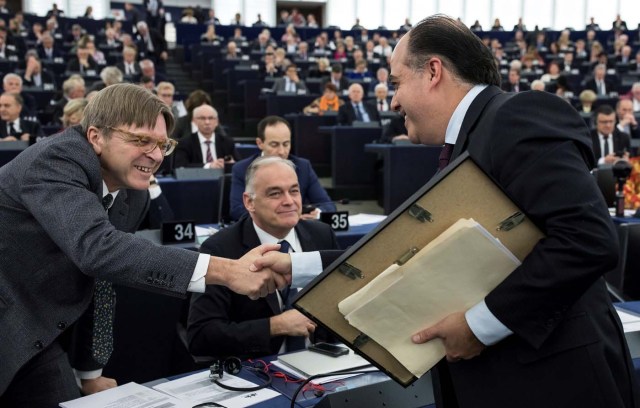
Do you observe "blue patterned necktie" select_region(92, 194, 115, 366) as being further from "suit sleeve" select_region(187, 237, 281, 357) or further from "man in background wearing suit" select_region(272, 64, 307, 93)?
"man in background wearing suit" select_region(272, 64, 307, 93)

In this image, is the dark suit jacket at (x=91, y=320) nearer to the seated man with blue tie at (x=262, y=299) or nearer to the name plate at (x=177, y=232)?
the seated man with blue tie at (x=262, y=299)

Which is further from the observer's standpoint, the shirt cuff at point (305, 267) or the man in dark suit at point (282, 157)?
the man in dark suit at point (282, 157)

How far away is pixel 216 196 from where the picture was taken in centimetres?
549

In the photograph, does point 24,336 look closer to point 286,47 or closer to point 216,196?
point 216,196

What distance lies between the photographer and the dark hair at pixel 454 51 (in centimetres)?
148

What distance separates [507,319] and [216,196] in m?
4.32

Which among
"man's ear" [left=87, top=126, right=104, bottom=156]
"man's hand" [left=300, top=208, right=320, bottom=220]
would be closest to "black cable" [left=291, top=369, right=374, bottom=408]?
"man's ear" [left=87, top=126, right=104, bottom=156]

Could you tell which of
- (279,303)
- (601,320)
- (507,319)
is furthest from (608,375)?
(279,303)

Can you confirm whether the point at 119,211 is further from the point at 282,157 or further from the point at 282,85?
the point at 282,85

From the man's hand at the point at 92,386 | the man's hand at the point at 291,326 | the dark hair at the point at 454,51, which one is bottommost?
the man's hand at the point at 92,386

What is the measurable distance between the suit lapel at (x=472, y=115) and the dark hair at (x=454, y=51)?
0.06 meters

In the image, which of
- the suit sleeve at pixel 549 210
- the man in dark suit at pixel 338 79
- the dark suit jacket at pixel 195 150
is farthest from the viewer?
the man in dark suit at pixel 338 79

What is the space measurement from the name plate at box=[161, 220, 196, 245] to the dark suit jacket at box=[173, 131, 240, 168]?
9.94ft

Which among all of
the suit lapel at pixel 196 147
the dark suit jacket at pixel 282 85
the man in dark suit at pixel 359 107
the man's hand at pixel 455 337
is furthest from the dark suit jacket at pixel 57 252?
the dark suit jacket at pixel 282 85
